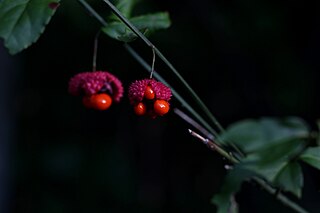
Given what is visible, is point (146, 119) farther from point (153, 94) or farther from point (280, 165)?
point (280, 165)

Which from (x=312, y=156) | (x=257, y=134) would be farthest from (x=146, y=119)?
(x=257, y=134)

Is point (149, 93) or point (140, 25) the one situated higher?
point (140, 25)

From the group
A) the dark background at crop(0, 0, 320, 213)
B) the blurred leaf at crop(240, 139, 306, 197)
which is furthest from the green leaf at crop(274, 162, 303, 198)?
the dark background at crop(0, 0, 320, 213)

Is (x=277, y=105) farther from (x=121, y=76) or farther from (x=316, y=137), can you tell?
(x=316, y=137)

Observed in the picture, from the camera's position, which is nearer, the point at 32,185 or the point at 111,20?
the point at 111,20

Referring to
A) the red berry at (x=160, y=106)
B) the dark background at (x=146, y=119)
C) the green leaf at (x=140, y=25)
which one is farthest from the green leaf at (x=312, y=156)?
the dark background at (x=146, y=119)

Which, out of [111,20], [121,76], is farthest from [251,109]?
[111,20]
